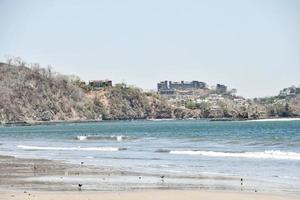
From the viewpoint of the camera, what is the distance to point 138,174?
29062 millimetres

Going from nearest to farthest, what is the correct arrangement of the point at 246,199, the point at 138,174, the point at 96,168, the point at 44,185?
the point at 246,199 < the point at 44,185 < the point at 138,174 < the point at 96,168

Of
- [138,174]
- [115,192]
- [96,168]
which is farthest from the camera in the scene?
[96,168]

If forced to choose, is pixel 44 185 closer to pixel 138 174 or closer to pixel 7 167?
pixel 138 174

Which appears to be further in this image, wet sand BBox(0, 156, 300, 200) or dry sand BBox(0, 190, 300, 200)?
wet sand BBox(0, 156, 300, 200)

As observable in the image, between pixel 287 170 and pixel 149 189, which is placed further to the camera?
pixel 287 170

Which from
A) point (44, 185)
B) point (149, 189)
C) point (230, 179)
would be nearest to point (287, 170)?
point (230, 179)

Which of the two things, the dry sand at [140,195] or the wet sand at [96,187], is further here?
the wet sand at [96,187]

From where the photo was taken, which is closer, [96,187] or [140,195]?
[140,195]

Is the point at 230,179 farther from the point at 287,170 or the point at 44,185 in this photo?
the point at 44,185

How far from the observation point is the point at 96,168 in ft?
108

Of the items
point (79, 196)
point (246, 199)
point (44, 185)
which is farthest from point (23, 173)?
point (246, 199)

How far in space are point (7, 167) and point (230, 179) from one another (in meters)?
12.9

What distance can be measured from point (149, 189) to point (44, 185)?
164 inches

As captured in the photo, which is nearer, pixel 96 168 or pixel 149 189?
pixel 149 189
